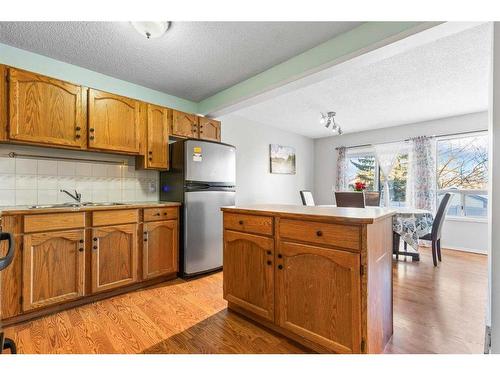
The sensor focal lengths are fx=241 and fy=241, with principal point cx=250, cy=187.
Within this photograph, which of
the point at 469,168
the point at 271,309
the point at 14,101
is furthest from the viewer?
the point at 469,168

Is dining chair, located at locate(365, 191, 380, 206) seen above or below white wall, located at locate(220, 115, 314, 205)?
below

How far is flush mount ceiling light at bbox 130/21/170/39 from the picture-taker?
1811 mm

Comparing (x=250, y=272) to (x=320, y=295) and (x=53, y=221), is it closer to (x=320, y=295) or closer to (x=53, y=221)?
(x=320, y=295)

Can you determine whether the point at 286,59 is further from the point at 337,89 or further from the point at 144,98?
the point at 144,98

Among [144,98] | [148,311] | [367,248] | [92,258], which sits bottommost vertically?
[148,311]

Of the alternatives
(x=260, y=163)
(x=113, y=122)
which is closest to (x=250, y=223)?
(x=113, y=122)

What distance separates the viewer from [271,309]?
5.47ft

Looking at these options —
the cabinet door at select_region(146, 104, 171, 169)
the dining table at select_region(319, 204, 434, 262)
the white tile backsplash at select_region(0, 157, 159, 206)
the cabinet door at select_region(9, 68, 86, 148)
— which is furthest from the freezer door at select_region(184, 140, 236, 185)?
the dining table at select_region(319, 204, 434, 262)

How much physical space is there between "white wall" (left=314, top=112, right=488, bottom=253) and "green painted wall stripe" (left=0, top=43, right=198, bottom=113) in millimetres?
3945

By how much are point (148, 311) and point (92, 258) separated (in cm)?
72

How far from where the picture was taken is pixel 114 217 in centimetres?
235

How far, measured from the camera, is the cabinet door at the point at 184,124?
310 centimetres

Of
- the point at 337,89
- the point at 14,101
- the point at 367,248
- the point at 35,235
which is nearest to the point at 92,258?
the point at 35,235

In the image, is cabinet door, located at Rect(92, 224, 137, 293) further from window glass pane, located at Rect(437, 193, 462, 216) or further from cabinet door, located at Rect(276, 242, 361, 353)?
window glass pane, located at Rect(437, 193, 462, 216)
